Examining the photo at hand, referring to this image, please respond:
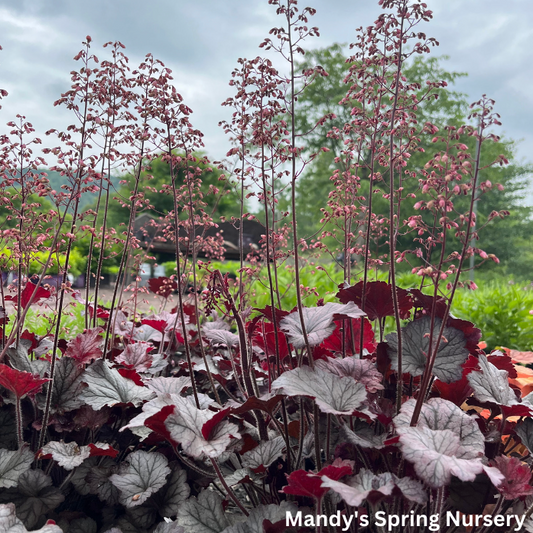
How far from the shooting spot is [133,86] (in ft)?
6.32

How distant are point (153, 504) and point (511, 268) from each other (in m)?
28.3

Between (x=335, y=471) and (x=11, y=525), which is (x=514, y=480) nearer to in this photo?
(x=335, y=471)

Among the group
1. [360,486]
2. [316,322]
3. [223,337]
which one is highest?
[316,322]

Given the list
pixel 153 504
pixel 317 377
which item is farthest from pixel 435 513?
pixel 153 504

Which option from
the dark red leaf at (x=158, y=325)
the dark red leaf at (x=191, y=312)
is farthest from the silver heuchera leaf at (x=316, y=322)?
the dark red leaf at (x=191, y=312)

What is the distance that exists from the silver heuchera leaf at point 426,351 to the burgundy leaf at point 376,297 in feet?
0.26

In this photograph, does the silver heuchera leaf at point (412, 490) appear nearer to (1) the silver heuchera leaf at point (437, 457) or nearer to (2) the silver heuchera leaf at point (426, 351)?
(1) the silver heuchera leaf at point (437, 457)

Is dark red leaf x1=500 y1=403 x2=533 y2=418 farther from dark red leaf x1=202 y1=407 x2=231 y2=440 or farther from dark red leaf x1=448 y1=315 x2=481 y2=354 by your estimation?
dark red leaf x1=202 y1=407 x2=231 y2=440

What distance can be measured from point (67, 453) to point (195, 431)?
50 cm

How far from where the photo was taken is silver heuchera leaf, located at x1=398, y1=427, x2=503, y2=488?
0.96 metres

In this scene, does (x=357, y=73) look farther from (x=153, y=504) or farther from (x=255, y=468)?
(x=153, y=504)

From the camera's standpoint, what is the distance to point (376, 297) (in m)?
1.49

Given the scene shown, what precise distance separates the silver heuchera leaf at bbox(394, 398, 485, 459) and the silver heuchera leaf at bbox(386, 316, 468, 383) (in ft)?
0.27

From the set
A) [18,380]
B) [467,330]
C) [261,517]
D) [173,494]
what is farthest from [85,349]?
Answer: [467,330]
